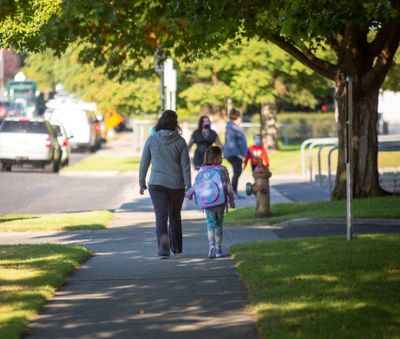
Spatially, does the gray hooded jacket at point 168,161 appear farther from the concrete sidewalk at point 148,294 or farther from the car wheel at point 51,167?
the car wheel at point 51,167

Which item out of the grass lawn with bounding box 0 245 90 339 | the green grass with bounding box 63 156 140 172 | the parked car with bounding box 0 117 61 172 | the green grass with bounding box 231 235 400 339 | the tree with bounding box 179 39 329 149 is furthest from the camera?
the tree with bounding box 179 39 329 149

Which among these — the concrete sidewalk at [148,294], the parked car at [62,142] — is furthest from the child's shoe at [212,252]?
the parked car at [62,142]

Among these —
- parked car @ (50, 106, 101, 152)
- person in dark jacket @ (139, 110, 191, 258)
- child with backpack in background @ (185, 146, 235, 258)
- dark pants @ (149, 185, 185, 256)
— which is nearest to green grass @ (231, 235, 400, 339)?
child with backpack in background @ (185, 146, 235, 258)

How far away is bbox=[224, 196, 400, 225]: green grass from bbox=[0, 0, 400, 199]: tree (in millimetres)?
938

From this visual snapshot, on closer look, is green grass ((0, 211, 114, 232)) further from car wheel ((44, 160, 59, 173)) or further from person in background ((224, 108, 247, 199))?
car wheel ((44, 160, 59, 173))

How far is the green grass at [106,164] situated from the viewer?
42.3 metres

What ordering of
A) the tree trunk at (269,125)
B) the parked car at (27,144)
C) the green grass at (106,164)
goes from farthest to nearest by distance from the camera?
the tree trunk at (269,125)
the green grass at (106,164)
the parked car at (27,144)

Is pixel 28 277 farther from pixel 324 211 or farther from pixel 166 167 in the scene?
pixel 324 211

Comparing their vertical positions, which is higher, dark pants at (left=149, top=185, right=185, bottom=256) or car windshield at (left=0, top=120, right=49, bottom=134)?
car windshield at (left=0, top=120, right=49, bottom=134)

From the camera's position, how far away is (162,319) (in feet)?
32.4

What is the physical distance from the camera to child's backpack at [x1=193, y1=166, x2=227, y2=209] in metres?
14.2

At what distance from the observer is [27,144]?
3947cm

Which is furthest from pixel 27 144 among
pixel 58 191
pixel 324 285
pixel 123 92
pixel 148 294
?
pixel 324 285

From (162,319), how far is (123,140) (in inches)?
2483
